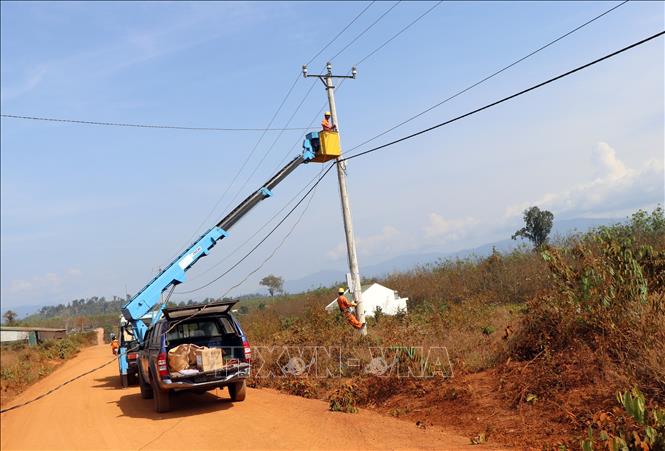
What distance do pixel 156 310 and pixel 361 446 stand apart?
1027cm

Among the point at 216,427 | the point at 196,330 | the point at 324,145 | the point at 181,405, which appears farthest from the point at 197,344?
the point at 324,145

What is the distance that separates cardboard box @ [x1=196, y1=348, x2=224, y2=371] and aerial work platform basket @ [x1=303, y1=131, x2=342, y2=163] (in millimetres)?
7548

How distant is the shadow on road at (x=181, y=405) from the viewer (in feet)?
36.3

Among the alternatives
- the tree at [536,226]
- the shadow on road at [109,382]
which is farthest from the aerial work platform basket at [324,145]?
the tree at [536,226]

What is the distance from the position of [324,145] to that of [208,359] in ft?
25.8

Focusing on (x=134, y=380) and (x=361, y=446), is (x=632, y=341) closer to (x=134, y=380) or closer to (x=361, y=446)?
(x=361, y=446)

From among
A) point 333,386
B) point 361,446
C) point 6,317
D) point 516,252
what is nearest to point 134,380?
point 333,386

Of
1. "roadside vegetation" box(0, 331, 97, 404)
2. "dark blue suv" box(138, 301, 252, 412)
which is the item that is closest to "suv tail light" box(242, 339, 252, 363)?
"dark blue suv" box(138, 301, 252, 412)

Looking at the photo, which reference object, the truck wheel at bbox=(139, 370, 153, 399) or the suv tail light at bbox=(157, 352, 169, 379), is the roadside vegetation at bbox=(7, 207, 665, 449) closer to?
the truck wheel at bbox=(139, 370, 153, 399)

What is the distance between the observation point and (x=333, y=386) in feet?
39.5

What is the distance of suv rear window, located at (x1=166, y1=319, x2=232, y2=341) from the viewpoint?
12.3m

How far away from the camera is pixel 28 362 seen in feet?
102

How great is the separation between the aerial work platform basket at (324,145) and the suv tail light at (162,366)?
803 cm

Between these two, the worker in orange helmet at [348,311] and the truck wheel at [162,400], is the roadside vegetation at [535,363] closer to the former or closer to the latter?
the worker in orange helmet at [348,311]
